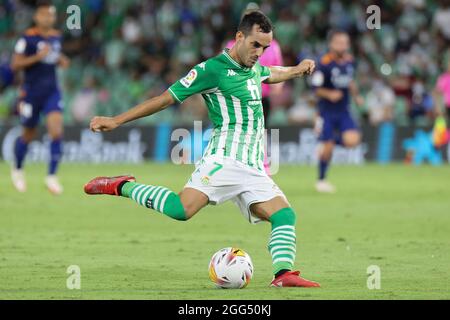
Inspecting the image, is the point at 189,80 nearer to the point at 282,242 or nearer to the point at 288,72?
the point at 288,72

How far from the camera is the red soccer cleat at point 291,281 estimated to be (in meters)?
8.23

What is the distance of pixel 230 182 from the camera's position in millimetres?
8523

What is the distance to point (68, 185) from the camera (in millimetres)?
17859

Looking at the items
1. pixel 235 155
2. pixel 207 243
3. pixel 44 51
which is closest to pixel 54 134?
pixel 44 51

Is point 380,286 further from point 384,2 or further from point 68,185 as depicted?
point 384,2

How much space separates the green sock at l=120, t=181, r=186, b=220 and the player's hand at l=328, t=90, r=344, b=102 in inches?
351

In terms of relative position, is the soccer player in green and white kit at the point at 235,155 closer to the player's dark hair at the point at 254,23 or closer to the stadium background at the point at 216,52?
the player's dark hair at the point at 254,23

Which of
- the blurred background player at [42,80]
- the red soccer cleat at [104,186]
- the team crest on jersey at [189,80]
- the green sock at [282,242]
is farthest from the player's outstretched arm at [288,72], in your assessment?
the blurred background player at [42,80]

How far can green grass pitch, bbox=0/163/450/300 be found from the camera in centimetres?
829

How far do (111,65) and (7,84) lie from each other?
2.45 metres

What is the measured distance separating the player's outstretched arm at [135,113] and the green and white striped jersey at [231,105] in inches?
7.8

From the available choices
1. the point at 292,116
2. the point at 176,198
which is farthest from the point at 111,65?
the point at 176,198

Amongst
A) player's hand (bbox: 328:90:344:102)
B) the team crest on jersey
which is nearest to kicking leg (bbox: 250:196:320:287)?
the team crest on jersey
